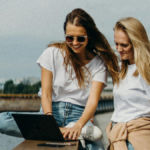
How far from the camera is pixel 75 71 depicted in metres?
3.09

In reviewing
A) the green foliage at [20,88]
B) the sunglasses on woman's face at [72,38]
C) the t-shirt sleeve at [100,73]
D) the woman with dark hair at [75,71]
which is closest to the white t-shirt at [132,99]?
the woman with dark hair at [75,71]

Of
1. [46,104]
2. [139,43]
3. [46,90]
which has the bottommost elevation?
[46,104]

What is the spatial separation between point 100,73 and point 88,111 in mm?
422

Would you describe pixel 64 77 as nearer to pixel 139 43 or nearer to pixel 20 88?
pixel 139 43

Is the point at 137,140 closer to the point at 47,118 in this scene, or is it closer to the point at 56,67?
the point at 47,118

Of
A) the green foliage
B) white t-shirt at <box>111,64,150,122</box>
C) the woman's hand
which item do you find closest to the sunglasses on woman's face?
white t-shirt at <box>111,64,150,122</box>

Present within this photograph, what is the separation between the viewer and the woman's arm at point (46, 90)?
116 inches

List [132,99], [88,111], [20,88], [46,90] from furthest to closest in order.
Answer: [20,88] → [46,90] → [88,111] → [132,99]

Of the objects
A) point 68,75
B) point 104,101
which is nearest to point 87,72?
point 68,75

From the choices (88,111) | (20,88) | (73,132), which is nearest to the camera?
(73,132)

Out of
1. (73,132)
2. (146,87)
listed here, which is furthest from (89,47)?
(73,132)

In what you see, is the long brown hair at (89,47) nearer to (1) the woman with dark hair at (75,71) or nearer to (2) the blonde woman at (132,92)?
(1) the woman with dark hair at (75,71)

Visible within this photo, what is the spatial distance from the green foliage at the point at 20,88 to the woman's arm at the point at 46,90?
54269 millimetres

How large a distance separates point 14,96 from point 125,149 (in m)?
52.6
